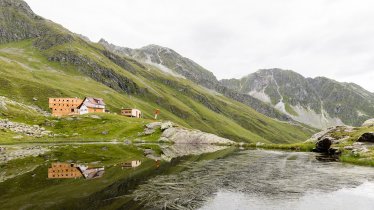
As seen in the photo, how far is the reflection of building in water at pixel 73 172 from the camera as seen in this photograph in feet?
127

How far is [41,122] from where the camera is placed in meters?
127

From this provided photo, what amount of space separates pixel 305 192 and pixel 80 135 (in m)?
107

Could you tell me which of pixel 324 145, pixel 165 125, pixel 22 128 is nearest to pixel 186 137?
pixel 165 125

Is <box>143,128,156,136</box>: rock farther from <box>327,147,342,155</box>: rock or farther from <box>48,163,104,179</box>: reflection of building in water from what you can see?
<box>48,163,104,179</box>: reflection of building in water

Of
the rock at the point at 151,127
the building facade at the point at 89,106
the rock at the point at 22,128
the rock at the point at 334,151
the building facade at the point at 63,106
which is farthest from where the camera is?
the building facade at the point at 63,106

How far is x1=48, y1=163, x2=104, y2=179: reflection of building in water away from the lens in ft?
127

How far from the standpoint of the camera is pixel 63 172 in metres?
41.6

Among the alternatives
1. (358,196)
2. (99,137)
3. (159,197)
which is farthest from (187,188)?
(99,137)

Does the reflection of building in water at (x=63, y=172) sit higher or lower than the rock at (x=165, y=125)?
lower

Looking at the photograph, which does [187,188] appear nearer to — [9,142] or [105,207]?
[105,207]

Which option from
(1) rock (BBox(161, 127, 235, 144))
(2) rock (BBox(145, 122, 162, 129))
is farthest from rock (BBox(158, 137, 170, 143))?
(2) rock (BBox(145, 122, 162, 129))

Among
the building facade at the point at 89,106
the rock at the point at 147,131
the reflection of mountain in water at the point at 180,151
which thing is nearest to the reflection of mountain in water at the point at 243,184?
the reflection of mountain in water at the point at 180,151

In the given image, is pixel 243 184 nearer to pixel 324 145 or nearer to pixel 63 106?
pixel 324 145

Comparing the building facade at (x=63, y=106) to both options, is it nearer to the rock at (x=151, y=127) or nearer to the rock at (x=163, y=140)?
the rock at (x=151, y=127)
